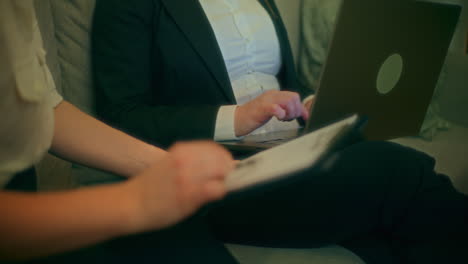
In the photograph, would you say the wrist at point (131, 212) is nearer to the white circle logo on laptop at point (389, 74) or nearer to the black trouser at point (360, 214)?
the black trouser at point (360, 214)

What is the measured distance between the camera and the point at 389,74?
715 mm

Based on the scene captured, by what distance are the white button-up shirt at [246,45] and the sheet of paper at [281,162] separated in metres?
0.48

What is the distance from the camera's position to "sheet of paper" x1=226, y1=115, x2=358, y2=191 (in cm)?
29

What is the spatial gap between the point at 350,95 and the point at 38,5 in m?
0.63

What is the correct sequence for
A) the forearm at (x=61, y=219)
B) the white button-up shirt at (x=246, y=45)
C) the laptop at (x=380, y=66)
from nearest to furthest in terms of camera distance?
the forearm at (x=61, y=219) → the laptop at (x=380, y=66) → the white button-up shirt at (x=246, y=45)

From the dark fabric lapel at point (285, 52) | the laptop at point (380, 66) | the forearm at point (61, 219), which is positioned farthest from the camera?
the dark fabric lapel at point (285, 52)

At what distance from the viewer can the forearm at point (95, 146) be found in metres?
0.50

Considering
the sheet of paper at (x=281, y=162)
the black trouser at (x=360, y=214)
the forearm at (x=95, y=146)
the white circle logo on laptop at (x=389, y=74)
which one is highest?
the sheet of paper at (x=281, y=162)

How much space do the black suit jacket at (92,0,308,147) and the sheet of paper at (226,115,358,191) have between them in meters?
0.36

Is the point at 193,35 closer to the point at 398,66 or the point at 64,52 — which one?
the point at 64,52

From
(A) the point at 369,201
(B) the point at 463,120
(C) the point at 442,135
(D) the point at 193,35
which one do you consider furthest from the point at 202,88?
(B) the point at 463,120

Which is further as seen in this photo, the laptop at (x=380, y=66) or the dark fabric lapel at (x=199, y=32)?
the dark fabric lapel at (x=199, y=32)

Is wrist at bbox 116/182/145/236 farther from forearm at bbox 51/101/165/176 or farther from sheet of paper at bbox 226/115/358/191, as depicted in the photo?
forearm at bbox 51/101/165/176

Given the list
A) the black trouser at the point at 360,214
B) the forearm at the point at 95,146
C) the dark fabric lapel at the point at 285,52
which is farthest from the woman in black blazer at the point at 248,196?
the dark fabric lapel at the point at 285,52
